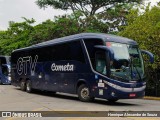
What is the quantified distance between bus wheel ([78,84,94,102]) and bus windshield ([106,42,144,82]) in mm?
2054

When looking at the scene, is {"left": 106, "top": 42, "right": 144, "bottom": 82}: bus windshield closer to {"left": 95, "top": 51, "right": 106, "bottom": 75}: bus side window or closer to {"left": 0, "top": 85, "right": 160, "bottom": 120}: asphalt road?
{"left": 95, "top": 51, "right": 106, "bottom": 75}: bus side window

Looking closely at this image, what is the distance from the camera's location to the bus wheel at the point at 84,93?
1856cm

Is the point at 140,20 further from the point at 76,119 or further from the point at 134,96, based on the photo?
the point at 76,119

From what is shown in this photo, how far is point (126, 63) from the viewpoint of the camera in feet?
57.4

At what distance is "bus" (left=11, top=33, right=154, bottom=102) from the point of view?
1719 cm

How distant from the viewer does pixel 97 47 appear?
57.8ft

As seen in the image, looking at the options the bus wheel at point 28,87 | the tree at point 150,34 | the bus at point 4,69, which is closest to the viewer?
the tree at point 150,34

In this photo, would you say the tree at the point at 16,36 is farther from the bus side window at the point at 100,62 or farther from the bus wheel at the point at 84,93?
the bus side window at the point at 100,62

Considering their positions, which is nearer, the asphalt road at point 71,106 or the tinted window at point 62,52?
the asphalt road at point 71,106

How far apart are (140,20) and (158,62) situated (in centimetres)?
349

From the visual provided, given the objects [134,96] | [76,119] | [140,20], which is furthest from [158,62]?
[76,119]

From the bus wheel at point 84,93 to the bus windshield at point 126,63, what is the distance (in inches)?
80.9

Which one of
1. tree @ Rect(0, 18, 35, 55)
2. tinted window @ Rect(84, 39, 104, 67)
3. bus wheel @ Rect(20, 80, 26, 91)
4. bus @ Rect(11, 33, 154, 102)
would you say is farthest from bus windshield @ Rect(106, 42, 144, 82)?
tree @ Rect(0, 18, 35, 55)

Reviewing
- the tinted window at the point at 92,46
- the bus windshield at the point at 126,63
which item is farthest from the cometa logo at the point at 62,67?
the bus windshield at the point at 126,63
